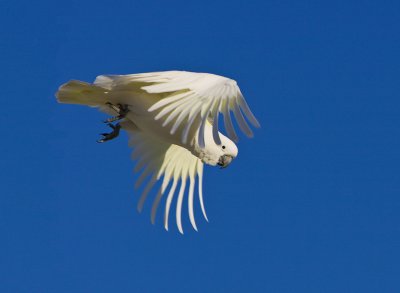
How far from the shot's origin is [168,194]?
1366 centimetres

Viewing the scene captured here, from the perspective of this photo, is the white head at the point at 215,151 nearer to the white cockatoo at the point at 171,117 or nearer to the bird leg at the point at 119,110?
the white cockatoo at the point at 171,117

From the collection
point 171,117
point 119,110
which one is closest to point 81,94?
point 119,110

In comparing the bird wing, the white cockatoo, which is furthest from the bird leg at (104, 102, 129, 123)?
the bird wing

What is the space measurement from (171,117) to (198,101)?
1.18ft

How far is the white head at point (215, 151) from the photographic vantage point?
1227cm

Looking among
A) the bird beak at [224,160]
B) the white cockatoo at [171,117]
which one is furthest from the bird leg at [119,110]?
the bird beak at [224,160]

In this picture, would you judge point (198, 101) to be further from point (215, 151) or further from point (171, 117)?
point (215, 151)

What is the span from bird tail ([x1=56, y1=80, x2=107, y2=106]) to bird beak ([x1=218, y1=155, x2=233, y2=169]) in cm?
156

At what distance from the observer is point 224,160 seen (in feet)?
40.8

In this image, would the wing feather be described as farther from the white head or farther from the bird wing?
the white head

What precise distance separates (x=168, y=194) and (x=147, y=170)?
45cm

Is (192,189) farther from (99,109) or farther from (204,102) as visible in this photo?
(204,102)

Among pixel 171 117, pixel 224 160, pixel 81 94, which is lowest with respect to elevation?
pixel 171 117

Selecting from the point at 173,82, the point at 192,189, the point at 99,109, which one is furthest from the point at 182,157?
the point at 173,82
